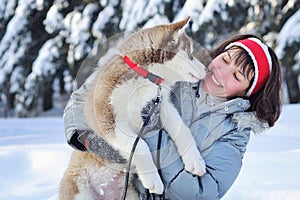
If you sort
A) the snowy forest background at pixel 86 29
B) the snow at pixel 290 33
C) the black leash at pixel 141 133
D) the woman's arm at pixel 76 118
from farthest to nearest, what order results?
the snowy forest background at pixel 86 29
the snow at pixel 290 33
the woman's arm at pixel 76 118
the black leash at pixel 141 133

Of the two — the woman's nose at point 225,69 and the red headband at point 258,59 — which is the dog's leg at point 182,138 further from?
the red headband at point 258,59

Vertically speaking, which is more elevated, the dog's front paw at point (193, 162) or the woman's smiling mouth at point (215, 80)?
the woman's smiling mouth at point (215, 80)

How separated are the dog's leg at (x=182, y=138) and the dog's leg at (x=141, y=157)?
0.38ft

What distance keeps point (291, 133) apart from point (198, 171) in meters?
3.26

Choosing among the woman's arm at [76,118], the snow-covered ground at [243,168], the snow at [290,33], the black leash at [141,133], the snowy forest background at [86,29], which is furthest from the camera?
the snowy forest background at [86,29]

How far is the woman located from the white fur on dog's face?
104mm

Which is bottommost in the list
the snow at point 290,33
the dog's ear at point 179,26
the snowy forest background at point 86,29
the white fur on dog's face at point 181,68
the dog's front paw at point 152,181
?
the snowy forest background at point 86,29

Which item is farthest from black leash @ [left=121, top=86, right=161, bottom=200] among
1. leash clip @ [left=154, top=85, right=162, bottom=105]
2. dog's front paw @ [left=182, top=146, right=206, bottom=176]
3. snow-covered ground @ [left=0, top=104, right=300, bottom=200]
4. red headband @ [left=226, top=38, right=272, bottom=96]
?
snow-covered ground @ [left=0, top=104, right=300, bottom=200]

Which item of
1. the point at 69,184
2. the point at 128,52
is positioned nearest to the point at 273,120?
the point at 128,52

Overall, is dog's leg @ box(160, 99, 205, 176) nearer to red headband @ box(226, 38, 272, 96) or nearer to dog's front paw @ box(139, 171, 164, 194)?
dog's front paw @ box(139, 171, 164, 194)

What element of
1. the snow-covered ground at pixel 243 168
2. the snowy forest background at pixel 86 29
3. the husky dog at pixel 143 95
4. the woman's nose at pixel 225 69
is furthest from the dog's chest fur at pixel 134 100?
the snowy forest background at pixel 86 29

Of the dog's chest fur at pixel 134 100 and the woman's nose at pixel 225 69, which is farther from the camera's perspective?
the woman's nose at pixel 225 69

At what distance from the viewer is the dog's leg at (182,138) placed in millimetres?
1801

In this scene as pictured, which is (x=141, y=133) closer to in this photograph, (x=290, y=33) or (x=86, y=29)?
(x=290, y=33)
